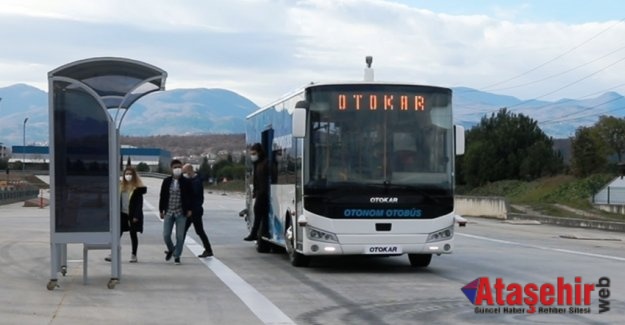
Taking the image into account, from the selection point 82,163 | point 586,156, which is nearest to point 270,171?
point 82,163

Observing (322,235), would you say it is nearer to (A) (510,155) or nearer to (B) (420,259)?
(B) (420,259)

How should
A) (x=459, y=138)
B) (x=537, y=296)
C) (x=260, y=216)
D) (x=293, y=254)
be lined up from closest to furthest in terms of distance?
(x=537, y=296)
(x=459, y=138)
(x=293, y=254)
(x=260, y=216)

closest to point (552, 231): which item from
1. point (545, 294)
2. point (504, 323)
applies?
point (545, 294)

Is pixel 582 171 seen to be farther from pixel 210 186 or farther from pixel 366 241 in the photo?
pixel 210 186

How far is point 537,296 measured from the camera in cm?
1390

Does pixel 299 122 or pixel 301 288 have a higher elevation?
pixel 299 122

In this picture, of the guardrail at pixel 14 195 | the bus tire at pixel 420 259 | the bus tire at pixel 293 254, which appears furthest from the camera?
the guardrail at pixel 14 195

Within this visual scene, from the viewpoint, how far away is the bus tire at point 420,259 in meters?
18.3

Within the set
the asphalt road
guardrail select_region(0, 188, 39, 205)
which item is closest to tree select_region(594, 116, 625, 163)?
guardrail select_region(0, 188, 39, 205)

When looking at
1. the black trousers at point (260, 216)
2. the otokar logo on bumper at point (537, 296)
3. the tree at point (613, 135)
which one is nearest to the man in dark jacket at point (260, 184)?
the black trousers at point (260, 216)

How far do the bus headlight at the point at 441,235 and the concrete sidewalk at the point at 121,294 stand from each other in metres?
3.57

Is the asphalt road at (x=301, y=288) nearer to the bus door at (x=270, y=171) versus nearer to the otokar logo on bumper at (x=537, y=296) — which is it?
the otokar logo on bumper at (x=537, y=296)

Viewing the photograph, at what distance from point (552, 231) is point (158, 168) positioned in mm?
139738

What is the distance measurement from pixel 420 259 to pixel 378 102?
10.5ft
